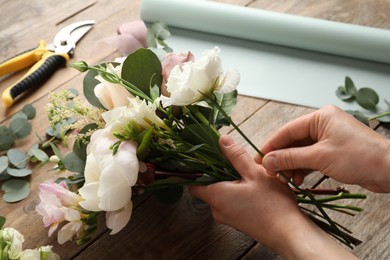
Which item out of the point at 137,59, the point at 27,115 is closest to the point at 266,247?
the point at 137,59

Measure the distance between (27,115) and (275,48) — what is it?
495 mm

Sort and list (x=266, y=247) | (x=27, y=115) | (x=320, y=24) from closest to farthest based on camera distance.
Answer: (x=266, y=247), (x=27, y=115), (x=320, y=24)

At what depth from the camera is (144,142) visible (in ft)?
2.12

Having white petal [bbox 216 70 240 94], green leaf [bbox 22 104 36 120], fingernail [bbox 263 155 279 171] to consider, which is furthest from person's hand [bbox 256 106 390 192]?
green leaf [bbox 22 104 36 120]

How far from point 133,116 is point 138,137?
0.03 m

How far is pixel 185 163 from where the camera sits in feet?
2.34

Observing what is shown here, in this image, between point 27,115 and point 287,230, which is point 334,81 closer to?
point 287,230

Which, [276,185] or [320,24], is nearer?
[276,185]

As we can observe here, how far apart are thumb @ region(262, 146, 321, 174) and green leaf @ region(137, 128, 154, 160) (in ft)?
0.49

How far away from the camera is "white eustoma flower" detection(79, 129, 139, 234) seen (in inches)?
24.3

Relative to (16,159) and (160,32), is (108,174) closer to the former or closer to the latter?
(16,159)

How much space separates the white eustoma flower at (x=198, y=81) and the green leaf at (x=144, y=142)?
4cm

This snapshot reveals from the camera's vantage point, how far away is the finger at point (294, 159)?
2.22 ft

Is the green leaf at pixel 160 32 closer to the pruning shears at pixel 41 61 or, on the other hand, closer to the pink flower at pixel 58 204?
the pruning shears at pixel 41 61
